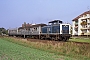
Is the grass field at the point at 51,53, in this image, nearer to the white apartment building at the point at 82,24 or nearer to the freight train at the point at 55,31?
the freight train at the point at 55,31

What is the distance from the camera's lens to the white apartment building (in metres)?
61.8

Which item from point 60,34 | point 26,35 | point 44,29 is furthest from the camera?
point 26,35

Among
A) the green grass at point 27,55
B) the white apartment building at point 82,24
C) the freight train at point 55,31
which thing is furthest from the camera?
the white apartment building at point 82,24

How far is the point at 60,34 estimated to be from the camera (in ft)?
87.5

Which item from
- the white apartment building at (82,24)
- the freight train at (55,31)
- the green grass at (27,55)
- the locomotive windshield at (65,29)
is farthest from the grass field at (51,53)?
the white apartment building at (82,24)

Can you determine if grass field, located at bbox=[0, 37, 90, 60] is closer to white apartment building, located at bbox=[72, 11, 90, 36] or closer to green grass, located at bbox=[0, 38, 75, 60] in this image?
green grass, located at bbox=[0, 38, 75, 60]

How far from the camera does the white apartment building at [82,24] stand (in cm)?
6184

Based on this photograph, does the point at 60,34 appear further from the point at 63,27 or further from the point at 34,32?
the point at 34,32

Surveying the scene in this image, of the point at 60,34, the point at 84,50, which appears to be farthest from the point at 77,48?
the point at 60,34

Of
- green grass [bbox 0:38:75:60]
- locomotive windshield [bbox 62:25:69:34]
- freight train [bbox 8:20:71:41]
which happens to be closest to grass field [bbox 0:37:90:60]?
green grass [bbox 0:38:75:60]

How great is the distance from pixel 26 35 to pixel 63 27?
47.7 ft

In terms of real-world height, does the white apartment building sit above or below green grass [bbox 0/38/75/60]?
above

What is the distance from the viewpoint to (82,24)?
64.3 metres

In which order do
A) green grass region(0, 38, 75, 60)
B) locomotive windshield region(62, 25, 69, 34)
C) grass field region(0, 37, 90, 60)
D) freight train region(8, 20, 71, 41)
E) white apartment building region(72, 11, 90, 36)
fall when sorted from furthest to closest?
white apartment building region(72, 11, 90, 36) → locomotive windshield region(62, 25, 69, 34) → freight train region(8, 20, 71, 41) → grass field region(0, 37, 90, 60) → green grass region(0, 38, 75, 60)
